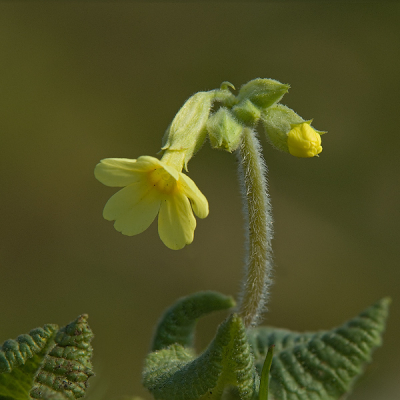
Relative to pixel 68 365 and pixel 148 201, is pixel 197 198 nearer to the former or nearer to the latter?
pixel 148 201

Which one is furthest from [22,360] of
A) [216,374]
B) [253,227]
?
[253,227]

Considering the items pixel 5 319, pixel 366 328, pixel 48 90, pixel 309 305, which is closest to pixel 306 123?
pixel 366 328

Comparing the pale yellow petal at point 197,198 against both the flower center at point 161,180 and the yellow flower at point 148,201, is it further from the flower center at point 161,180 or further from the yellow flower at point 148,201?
Answer: the flower center at point 161,180

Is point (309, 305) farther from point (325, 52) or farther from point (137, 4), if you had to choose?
point (137, 4)

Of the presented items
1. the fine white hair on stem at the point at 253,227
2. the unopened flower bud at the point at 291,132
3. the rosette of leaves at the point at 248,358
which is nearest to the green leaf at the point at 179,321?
Result: the rosette of leaves at the point at 248,358

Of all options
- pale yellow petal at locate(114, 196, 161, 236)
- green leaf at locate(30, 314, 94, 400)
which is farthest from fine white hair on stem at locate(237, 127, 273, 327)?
green leaf at locate(30, 314, 94, 400)

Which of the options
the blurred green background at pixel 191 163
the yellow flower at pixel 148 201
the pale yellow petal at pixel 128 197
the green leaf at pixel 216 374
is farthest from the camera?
the blurred green background at pixel 191 163
